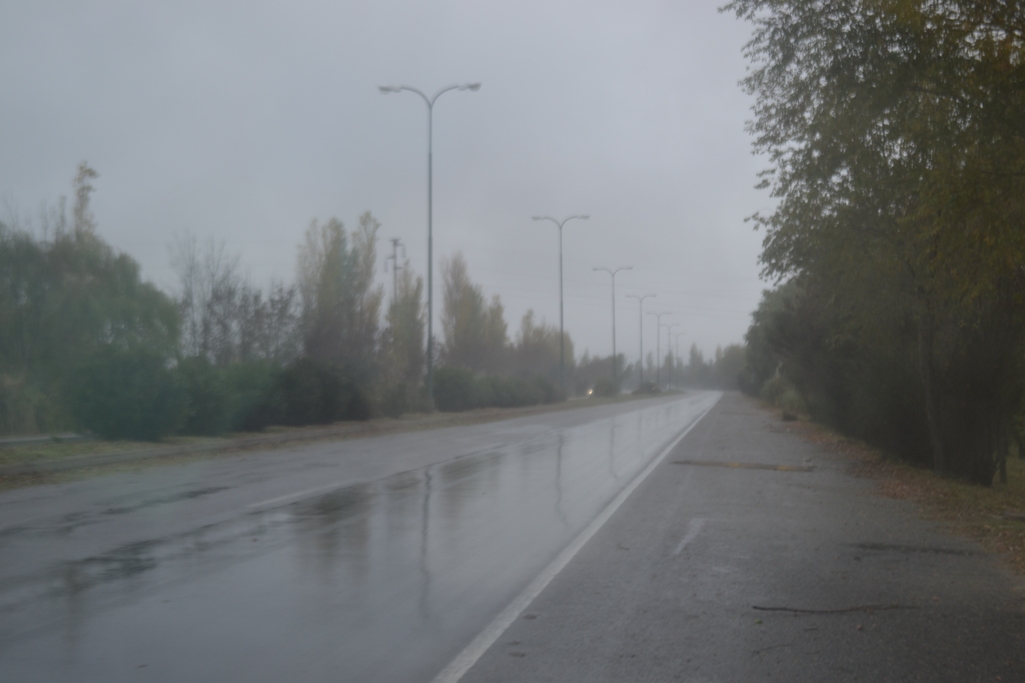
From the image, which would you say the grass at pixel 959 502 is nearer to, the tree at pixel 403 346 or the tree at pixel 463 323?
the tree at pixel 403 346

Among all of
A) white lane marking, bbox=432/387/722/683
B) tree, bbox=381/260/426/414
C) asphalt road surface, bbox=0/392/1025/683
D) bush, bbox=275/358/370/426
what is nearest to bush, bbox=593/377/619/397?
tree, bbox=381/260/426/414

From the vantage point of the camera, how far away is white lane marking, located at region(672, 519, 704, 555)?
9328 millimetres

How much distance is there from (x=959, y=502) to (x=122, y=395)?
17912 millimetres

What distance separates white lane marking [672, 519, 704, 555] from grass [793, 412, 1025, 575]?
3.03m

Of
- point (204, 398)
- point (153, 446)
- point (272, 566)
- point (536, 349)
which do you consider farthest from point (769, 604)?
point (536, 349)

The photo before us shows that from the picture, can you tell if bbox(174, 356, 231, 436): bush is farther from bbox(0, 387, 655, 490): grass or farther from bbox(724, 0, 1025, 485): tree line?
bbox(724, 0, 1025, 485): tree line

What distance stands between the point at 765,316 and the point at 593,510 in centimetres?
3762

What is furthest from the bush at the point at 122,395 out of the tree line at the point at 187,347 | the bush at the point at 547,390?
the bush at the point at 547,390

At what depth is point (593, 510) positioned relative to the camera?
39.4 ft

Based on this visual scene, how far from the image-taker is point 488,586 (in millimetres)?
7520

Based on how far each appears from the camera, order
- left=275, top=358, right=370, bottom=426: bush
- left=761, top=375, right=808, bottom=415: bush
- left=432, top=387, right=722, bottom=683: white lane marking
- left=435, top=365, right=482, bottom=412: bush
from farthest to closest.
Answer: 1. left=761, top=375, right=808, bottom=415: bush
2. left=435, top=365, right=482, bottom=412: bush
3. left=275, top=358, right=370, bottom=426: bush
4. left=432, top=387, right=722, bottom=683: white lane marking

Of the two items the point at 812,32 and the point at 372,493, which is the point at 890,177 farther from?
the point at 372,493

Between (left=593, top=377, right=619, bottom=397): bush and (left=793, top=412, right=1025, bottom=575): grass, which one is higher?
A: (left=593, top=377, right=619, bottom=397): bush

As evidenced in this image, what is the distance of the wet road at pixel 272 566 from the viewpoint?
559 cm
